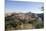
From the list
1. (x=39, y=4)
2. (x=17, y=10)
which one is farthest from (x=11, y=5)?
(x=39, y=4)

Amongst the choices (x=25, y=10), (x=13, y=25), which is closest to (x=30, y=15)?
(x=25, y=10)

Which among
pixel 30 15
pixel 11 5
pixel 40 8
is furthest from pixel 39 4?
pixel 11 5

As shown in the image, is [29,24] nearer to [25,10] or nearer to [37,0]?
[25,10]

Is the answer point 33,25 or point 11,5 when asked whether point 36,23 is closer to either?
point 33,25
